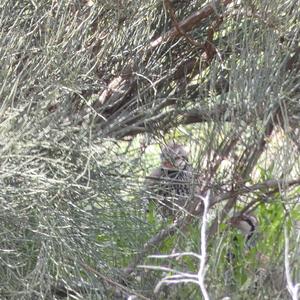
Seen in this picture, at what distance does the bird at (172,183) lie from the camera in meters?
3.17

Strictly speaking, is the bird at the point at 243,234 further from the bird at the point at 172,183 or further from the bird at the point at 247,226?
the bird at the point at 172,183

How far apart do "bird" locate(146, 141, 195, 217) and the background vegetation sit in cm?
6

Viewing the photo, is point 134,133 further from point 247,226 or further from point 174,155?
point 247,226

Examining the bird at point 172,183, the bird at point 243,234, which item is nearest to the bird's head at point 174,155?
the bird at point 172,183

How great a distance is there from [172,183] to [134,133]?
0.82 feet

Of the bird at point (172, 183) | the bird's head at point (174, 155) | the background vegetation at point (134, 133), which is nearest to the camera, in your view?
the background vegetation at point (134, 133)

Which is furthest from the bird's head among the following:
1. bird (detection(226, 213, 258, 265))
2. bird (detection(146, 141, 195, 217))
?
bird (detection(226, 213, 258, 265))

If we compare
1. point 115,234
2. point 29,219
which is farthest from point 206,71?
point 29,219

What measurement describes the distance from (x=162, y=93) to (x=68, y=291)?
2.73ft

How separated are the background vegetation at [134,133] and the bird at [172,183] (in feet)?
0.18

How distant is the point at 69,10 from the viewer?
9.71 feet

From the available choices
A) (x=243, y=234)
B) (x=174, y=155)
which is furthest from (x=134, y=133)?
(x=243, y=234)

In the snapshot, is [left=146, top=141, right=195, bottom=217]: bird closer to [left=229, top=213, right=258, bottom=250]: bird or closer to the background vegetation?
the background vegetation

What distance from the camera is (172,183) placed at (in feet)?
10.6
